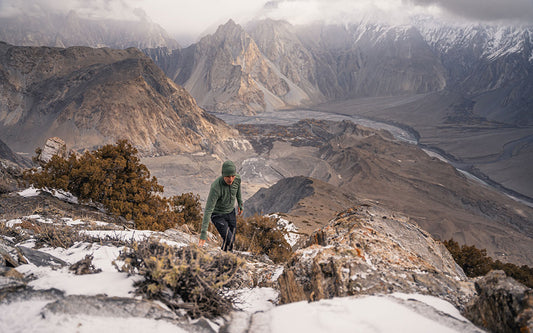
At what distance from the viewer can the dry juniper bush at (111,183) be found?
8.48 meters

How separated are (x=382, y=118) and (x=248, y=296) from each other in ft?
378

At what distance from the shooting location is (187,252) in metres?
2.84

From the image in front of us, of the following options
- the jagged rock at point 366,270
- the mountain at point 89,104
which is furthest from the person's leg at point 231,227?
the mountain at point 89,104

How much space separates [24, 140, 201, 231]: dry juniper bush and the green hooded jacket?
12.5 ft

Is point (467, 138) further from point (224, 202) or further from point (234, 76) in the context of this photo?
point (224, 202)

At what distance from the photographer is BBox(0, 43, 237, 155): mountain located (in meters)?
45.4

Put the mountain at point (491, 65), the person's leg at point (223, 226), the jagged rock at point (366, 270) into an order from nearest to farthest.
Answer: the jagged rock at point (366, 270), the person's leg at point (223, 226), the mountain at point (491, 65)

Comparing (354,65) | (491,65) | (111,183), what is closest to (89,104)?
(111,183)

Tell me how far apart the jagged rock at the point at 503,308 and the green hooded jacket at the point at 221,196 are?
302cm

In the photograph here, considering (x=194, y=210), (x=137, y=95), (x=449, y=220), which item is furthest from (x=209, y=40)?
(x=194, y=210)

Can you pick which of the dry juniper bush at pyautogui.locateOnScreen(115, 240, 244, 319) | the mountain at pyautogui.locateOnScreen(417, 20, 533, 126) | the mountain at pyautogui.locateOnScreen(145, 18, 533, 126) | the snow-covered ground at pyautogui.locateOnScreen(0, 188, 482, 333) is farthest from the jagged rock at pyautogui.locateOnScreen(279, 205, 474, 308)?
the mountain at pyautogui.locateOnScreen(417, 20, 533, 126)

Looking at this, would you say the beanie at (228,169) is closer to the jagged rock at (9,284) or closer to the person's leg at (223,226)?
the person's leg at (223,226)

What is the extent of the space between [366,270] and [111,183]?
8.46m

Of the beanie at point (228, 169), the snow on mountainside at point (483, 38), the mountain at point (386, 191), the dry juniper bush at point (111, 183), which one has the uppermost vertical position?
the snow on mountainside at point (483, 38)
